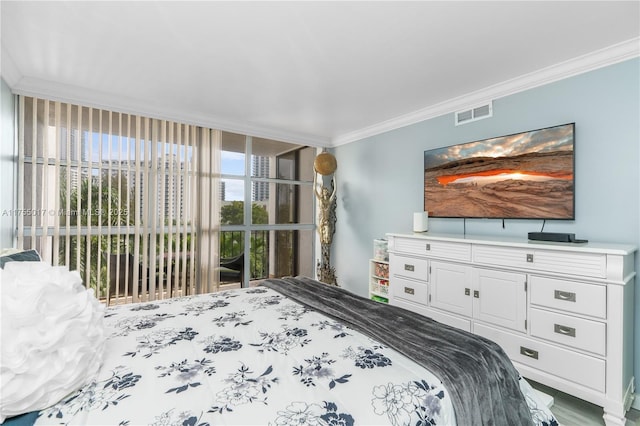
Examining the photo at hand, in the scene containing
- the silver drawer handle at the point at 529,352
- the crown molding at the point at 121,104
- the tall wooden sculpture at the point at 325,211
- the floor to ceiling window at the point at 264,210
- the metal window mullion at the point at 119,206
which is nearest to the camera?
the silver drawer handle at the point at 529,352

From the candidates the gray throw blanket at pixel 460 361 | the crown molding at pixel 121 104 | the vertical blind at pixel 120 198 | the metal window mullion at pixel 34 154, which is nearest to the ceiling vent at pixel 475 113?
the gray throw blanket at pixel 460 361

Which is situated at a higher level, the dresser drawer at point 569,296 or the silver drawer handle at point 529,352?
the dresser drawer at point 569,296

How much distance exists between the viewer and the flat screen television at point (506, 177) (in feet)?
8.02

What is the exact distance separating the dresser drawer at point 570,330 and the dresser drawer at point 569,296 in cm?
6

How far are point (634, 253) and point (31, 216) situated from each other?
504 centimetres

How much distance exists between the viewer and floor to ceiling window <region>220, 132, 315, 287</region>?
13.6 feet

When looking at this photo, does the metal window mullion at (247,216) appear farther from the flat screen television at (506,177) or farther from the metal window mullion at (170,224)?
the flat screen television at (506,177)

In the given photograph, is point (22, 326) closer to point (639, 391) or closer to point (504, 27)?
point (504, 27)

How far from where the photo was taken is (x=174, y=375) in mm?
1120

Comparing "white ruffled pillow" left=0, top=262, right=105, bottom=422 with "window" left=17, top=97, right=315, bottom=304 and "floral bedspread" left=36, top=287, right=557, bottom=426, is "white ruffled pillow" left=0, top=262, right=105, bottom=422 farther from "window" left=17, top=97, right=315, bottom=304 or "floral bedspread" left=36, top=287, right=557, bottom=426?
"window" left=17, top=97, right=315, bottom=304

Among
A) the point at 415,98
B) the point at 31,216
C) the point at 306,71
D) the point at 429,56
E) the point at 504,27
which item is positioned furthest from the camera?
the point at 415,98

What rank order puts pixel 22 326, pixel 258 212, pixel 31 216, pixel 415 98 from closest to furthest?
pixel 22 326 → pixel 31 216 → pixel 415 98 → pixel 258 212

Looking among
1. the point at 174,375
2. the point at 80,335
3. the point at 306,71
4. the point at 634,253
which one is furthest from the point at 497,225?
the point at 80,335

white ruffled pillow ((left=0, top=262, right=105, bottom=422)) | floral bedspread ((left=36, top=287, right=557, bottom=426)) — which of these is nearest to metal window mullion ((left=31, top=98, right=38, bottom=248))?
floral bedspread ((left=36, top=287, right=557, bottom=426))
